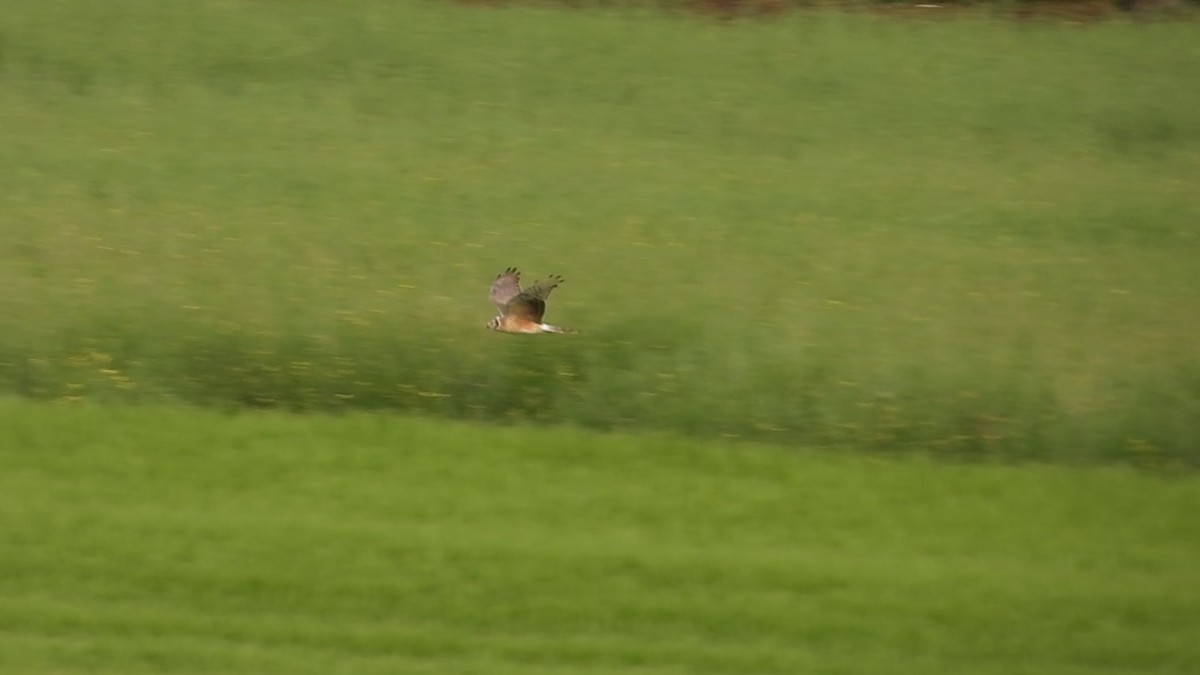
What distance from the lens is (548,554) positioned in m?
8.91

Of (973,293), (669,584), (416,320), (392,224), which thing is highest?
(392,224)

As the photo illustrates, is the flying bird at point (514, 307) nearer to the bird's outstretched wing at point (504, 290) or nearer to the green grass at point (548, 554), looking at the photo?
the bird's outstretched wing at point (504, 290)

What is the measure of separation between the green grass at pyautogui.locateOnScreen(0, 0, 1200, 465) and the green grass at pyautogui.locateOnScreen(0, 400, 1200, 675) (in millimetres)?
795

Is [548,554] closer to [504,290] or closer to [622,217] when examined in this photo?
[504,290]

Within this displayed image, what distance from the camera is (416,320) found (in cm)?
1288

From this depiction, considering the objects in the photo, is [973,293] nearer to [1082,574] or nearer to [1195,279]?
[1195,279]

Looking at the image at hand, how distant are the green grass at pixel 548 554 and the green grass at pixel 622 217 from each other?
0.80m

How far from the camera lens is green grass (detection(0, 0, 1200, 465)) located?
1157 centimetres

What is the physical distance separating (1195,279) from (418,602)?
9284mm

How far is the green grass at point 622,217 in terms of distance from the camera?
11.6 meters

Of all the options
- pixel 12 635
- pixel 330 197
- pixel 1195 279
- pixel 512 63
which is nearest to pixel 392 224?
pixel 330 197

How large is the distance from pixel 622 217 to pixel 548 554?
7.92 metres

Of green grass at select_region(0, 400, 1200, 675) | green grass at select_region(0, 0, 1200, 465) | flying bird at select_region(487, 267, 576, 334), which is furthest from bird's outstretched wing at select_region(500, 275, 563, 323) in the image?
green grass at select_region(0, 0, 1200, 465)

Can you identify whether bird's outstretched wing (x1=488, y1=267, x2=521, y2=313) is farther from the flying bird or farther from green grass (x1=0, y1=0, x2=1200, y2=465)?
green grass (x1=0, y1=0, x2=1200, y2=465)
